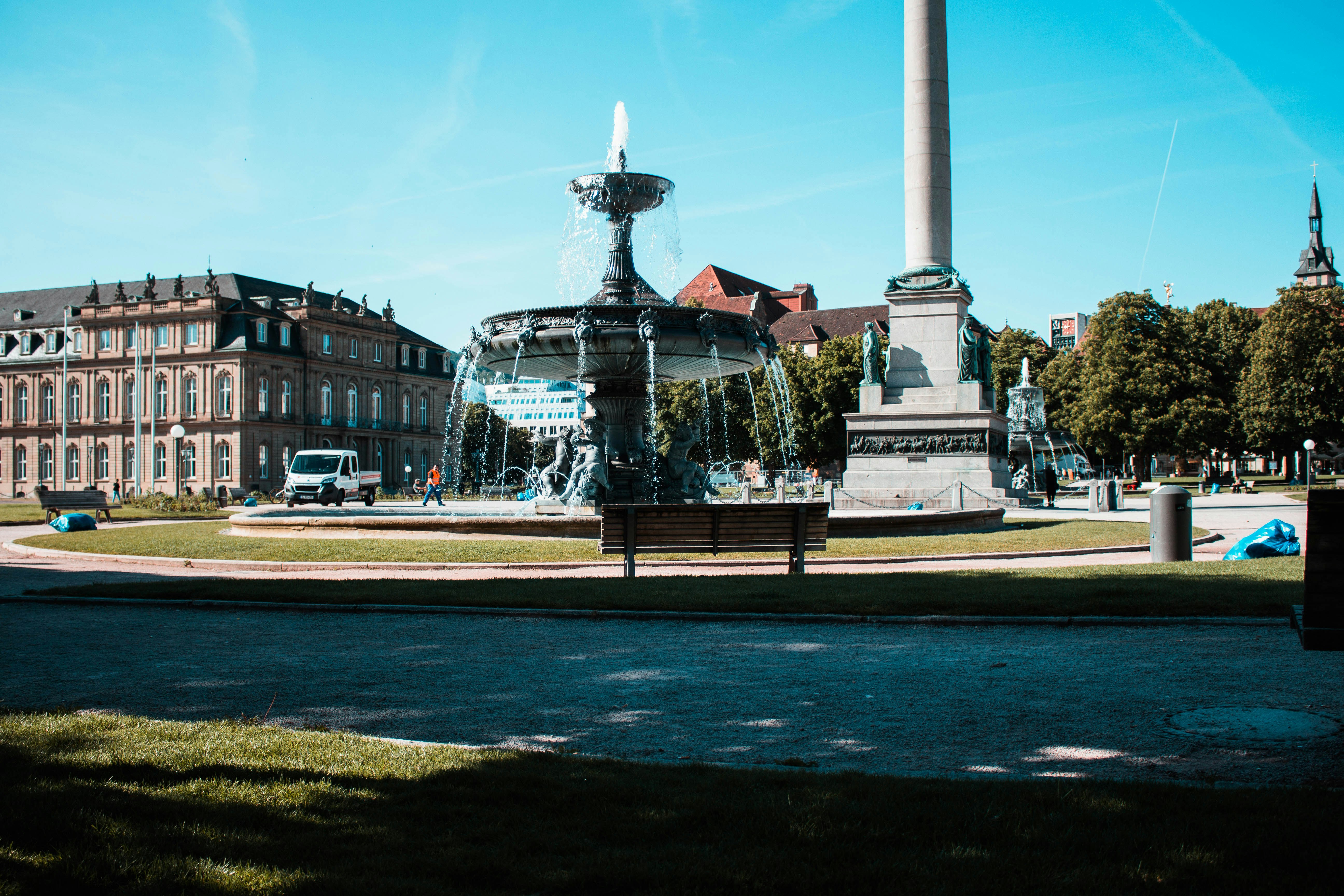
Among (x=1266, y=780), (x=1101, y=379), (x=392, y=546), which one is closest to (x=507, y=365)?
(x=392, y=546)

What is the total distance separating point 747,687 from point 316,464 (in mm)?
37133

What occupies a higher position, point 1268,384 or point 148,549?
point 1268,384

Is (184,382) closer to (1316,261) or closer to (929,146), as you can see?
(929,146)

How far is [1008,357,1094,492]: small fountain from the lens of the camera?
47.8 meters

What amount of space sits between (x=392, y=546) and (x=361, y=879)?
49.6 feet

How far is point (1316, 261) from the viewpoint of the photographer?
14888cm

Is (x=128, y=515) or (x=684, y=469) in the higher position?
(x=684, y=469)

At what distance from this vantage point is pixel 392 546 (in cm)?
1781

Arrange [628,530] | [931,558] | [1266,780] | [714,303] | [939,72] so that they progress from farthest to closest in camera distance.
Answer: [714,303], [939,72], [931,558], [628,530], [1266,780]

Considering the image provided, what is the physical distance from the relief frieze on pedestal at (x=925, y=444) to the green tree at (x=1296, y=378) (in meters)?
47.3

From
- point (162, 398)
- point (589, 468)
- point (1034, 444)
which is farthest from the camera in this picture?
point (162, 398)

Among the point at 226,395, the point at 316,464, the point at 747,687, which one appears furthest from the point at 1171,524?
the point at 226,395

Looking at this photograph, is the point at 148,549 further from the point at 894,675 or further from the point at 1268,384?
the point at 1268,384

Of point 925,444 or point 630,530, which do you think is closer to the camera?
point 630,530
